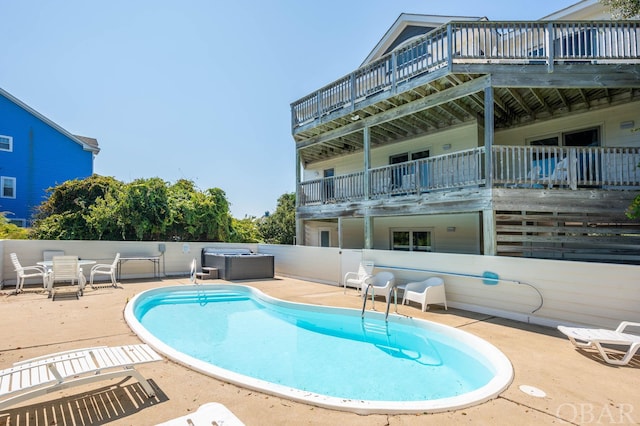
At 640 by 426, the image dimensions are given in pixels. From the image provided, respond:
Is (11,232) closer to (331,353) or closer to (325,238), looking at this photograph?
(325,238)

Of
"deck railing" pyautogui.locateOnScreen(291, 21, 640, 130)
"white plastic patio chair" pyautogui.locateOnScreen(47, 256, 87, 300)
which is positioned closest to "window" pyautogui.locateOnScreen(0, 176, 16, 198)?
"white plastic patio chair" pyautogui.locateOnScreen(47, 256, 87, 300)

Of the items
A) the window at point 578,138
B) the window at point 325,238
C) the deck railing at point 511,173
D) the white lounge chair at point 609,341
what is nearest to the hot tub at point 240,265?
the deck railing at point 511,173

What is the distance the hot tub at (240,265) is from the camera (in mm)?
11469

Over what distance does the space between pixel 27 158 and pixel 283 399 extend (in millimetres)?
23584

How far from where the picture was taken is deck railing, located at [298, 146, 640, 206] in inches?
307

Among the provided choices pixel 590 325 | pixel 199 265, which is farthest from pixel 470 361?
pixel 199 265

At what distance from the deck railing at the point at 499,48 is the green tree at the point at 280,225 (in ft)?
45.3

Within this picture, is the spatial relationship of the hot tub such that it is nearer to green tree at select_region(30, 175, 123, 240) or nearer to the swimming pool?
the swimming pool

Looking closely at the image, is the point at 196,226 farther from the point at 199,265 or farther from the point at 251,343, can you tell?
the point at 251,343

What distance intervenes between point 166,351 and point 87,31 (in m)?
12.7

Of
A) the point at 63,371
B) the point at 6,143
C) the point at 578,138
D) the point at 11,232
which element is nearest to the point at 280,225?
the point at 11,232

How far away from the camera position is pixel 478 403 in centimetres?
303

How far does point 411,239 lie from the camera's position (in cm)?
1308

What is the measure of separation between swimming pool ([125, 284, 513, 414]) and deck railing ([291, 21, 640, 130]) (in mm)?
6693
